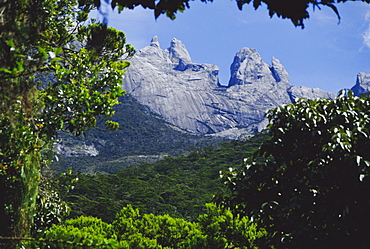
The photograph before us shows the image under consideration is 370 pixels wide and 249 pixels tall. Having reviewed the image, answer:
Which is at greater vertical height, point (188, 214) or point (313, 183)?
point (313, 183)

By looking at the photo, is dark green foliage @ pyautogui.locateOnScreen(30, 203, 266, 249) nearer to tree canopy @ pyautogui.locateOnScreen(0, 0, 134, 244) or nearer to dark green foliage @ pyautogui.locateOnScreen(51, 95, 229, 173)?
tree canopy @ pyautogui.locateOnScreen(0, 0, 134, 244)

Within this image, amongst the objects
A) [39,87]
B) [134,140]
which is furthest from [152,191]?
[134,140]

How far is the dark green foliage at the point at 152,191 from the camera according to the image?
86.5ft

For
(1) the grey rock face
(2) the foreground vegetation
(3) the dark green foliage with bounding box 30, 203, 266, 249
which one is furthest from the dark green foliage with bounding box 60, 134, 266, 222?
(1) the grey rock face

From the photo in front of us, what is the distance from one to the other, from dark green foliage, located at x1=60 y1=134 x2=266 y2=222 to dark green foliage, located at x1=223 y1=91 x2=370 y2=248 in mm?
19134

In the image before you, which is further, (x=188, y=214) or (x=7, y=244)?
(x=188, y=214)

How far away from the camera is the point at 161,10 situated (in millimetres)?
1955

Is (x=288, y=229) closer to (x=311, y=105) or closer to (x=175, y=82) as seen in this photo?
(x=311, y=105)

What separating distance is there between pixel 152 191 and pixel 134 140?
6270 cm

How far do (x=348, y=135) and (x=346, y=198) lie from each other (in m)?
0.74

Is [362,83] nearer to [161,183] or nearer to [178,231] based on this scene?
[161,183]

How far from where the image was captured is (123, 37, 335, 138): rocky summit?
144 m

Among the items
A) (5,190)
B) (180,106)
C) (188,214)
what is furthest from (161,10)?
(180,106)

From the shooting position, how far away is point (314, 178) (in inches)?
182
